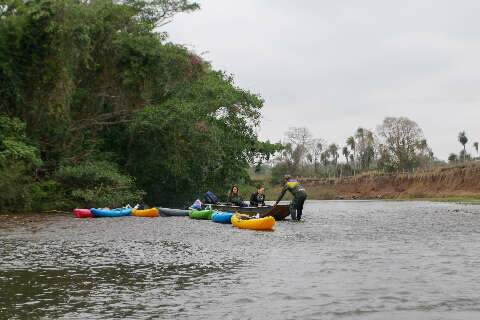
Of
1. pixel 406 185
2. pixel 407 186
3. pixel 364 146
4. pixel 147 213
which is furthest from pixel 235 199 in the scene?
pixel 364 146

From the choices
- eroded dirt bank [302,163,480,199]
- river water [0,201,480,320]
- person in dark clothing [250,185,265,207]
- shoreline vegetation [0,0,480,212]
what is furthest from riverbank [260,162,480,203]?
river water [0,201,480,320]

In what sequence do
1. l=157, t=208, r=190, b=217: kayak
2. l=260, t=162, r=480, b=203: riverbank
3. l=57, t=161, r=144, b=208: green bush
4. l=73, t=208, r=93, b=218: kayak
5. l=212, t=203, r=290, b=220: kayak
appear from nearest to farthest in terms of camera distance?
l=212, t=203, r=290, b=220: kayak < l=73, t=208, r=93, b=218: kayak < l=157, t=208, r=190, b=217: kayak < l=57, t=161, r=144, b=208: green bush < l=260, t=162, r=480, b=203: riverbank

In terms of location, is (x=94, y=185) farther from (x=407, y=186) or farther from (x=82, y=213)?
(x=407, y=186)

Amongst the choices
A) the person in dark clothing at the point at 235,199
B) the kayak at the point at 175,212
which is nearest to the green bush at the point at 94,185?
the kayak at the point at 175,212

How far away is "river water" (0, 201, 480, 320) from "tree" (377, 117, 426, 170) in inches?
3340

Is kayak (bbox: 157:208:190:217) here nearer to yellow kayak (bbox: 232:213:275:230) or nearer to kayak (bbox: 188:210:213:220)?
kayak (bbox: 188:210:213:220)

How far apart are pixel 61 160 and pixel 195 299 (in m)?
29.2

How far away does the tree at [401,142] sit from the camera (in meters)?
101

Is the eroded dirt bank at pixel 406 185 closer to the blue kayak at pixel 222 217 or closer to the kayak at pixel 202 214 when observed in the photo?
the kayak at pixel 202 214

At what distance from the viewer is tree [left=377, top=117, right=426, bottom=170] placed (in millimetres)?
100988

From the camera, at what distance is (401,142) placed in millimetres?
101750

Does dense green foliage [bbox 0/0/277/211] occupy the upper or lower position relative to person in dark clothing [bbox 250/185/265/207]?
upper

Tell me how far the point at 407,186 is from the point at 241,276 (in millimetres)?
81786

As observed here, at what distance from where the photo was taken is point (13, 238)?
18453 millimetres
